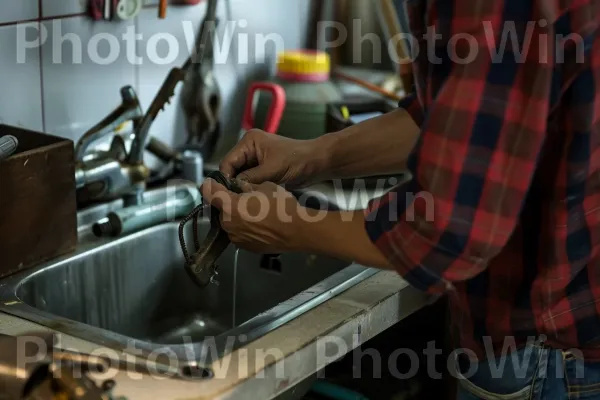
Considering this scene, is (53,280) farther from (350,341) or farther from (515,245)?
(515,245)

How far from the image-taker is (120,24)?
1450mm

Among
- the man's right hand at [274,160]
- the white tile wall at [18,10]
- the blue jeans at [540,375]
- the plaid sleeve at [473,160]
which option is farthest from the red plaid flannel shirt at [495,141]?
the white tile wall at [18,10]

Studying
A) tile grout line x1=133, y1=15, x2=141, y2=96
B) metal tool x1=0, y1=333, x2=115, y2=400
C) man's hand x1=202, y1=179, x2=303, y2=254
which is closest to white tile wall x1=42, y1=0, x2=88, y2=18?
tile grout line x1=133, y1=15, x2=141, y2=96

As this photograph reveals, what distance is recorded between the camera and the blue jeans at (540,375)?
989 millimetres

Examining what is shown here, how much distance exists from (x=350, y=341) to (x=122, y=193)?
19.8 inches

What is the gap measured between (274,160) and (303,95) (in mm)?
585

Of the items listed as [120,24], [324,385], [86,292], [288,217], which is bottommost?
[324,385]

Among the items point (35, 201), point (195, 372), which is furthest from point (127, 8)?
point (195, 372)

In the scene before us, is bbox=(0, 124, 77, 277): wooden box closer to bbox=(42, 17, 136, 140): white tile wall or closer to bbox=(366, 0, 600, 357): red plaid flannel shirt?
bbox=(42, 17, 136, 140): white tile wall

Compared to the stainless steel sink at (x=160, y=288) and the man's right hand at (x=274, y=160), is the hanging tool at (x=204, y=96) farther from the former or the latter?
the man's right hand at (x=274, y=160)

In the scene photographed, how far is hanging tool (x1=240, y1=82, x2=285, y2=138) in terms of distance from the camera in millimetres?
1604

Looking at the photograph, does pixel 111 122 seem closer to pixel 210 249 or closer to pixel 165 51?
pixel 165 51

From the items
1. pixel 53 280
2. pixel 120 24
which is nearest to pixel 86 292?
Result: pixel 53 280

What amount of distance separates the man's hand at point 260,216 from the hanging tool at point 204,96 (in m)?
0.65
